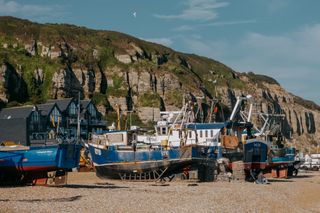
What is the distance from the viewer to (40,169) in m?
28.7

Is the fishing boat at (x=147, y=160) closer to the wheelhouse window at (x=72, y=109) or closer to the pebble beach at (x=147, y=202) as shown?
the pebble beach at (x=147, y=202)

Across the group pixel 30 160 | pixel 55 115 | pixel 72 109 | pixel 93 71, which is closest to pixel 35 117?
pixel 55 115

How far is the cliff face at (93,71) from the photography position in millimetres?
112188

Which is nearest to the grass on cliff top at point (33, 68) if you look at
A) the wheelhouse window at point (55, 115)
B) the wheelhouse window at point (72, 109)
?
the wheelhouse window at point (72, 109)

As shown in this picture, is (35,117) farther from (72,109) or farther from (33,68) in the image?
(33,68)

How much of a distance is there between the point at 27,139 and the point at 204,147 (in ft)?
154

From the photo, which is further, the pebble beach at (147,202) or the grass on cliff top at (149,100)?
the grass on cliff top at (149,100)

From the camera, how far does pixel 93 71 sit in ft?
413

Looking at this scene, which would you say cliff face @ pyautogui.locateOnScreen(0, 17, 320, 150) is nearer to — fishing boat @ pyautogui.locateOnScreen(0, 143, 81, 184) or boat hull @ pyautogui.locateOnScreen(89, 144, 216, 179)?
boat hull @ pyautogui.locateOnScreen(89, 144, 216, 179)

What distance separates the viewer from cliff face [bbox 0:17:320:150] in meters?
112

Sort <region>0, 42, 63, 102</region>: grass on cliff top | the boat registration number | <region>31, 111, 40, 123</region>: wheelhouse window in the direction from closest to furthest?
the boat registration number
<region>31, 111, 40, 123</region>: wheelhouse window
<region>0, 42, 63, 102</region>: grass on cliff top

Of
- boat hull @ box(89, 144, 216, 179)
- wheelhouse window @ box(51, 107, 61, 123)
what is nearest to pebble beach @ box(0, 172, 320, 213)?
boat hull @ box(89, 144, 216, 179)

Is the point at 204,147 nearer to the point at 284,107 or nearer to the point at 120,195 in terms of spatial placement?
the point at 120,195

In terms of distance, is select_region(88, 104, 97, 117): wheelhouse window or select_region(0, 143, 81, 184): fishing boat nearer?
select_region(0, 143, 81, 184): fishing boat
